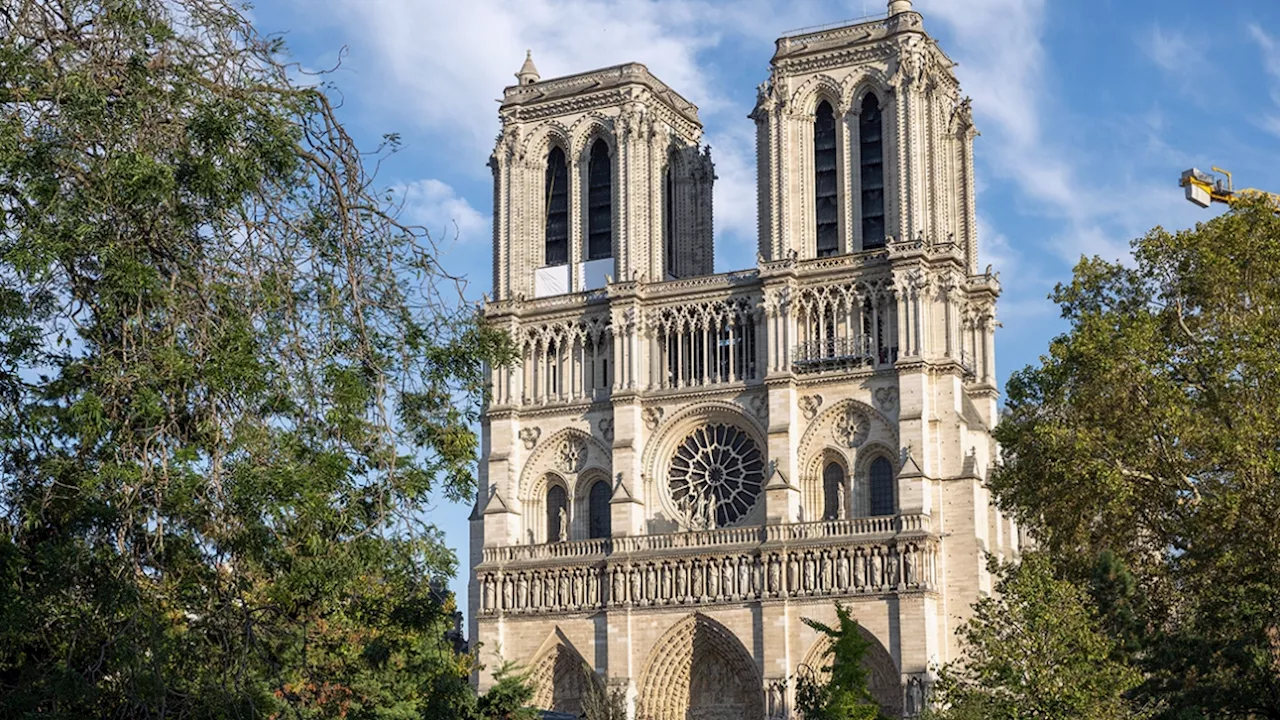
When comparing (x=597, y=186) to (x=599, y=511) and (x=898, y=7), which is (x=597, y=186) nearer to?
(x=599, y=511)

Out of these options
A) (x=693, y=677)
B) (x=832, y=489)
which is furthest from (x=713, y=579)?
(x=832, y=489)

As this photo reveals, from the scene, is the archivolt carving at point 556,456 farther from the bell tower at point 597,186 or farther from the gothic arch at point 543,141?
the gothic arch at point 543,141

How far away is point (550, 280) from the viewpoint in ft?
199

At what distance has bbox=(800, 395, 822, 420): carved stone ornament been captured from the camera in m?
55.5

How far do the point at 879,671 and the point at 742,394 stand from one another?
30.2 ft

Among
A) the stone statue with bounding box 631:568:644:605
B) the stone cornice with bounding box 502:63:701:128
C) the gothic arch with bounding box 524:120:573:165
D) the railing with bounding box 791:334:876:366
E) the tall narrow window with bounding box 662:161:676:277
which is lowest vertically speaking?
the stone statue with bounding box 631:568:644:605

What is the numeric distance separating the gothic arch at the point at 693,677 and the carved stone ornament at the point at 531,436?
7570 mm

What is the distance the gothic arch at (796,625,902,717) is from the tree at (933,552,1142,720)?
19799 millimetres

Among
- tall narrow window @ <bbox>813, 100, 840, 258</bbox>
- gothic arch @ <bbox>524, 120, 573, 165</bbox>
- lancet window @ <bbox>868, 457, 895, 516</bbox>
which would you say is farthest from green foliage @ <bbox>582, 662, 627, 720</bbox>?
gothic arch @ <bbox>524, 120, 573, 165</bbox>

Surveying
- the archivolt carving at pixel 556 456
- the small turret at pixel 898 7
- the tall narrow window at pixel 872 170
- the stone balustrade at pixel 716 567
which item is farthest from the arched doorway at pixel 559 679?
the small turret at pixel 898 7

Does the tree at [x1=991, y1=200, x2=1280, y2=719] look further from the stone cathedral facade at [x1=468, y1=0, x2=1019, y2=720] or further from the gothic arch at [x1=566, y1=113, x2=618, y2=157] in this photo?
the gothic arch at [x1=566, y1=113, x2=618, y2=157]

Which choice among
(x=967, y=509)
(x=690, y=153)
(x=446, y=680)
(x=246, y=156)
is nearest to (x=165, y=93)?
(x=246, y=156)

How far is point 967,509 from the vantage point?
53.3 metres

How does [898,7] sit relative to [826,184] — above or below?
above
